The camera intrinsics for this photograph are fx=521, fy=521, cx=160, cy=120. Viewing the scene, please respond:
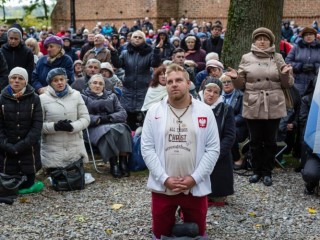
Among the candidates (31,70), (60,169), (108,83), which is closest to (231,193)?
(60,169)

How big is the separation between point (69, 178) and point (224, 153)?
219 centimetres

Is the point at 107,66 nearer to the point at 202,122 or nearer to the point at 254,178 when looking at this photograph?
the point at 254,178

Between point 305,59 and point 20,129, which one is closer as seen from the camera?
point 20,129

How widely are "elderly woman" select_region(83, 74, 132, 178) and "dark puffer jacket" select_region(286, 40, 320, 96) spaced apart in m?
3.47

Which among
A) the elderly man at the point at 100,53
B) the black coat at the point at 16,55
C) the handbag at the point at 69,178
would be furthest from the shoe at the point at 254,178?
the black coat at the point at 16,55

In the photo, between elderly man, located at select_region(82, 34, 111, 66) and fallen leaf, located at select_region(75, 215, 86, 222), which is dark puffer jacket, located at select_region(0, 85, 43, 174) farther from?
elderly man, located at select_region(82, 34, 111, 66)

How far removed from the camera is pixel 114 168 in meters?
7.74

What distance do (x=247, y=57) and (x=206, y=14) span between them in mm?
21590

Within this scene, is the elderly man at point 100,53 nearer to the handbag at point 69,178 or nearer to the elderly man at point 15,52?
the elderly man at point 15,52

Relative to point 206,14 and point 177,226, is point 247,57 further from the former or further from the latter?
point 206,14

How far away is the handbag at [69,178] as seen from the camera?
699cm

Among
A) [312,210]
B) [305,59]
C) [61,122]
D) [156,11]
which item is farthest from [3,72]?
[156,11]

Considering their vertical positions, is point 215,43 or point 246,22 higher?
point 246,22

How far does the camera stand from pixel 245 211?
6.23 meters
